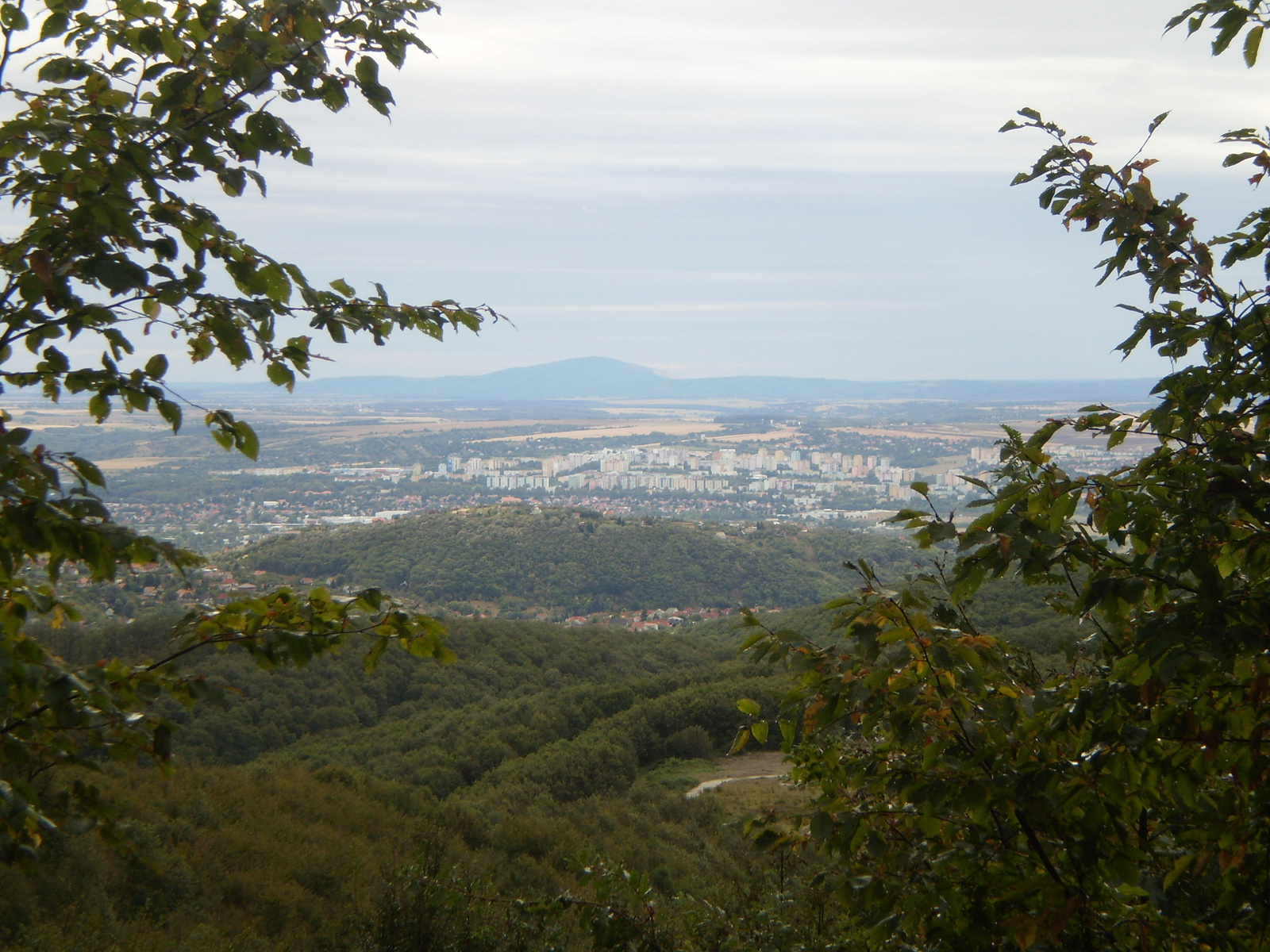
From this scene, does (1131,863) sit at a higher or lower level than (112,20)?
lower

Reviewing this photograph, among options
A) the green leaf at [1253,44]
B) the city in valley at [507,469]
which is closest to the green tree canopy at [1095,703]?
the green leaf at [1253,44]

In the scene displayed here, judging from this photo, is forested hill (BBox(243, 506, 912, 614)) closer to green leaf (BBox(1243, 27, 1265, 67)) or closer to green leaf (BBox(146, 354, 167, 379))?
green leaf (BBox(146, 354, 167, 379))

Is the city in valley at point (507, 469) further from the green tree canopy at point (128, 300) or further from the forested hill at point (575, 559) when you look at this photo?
the green tree canopy at point (128, 300)

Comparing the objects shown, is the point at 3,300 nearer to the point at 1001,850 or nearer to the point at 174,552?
the point at 174,552

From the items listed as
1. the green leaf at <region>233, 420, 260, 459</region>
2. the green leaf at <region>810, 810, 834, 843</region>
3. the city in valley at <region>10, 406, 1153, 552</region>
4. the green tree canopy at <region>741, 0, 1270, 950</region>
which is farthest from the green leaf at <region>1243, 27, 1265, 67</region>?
the city in valley at <region>10, 406, 1153, 552</region>

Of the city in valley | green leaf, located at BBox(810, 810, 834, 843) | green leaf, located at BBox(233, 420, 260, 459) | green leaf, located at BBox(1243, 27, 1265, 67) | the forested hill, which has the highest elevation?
green leaf, located at BBox(1243, 27, 1265, 67)

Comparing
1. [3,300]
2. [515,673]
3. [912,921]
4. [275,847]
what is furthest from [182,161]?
[515,673]
